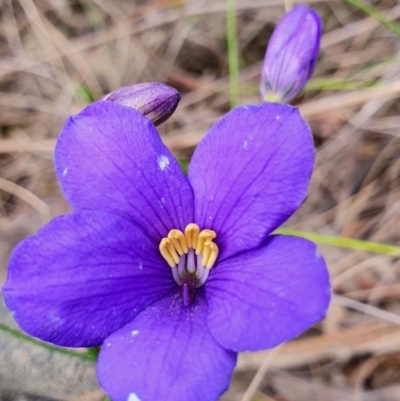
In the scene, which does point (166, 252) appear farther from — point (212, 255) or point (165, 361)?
point (165, 361)

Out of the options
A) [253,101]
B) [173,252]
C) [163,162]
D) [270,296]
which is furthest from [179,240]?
[253,101]

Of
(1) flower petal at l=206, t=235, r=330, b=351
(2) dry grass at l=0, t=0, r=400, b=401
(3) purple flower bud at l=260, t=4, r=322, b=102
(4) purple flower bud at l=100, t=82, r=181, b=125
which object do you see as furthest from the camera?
(2) dry grass at l=0, t=0, r=400, b=401

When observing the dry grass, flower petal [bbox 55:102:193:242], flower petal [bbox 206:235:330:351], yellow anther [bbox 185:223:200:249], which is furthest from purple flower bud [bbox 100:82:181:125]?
the dry grass

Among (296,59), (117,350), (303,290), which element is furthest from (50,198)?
(303,290)

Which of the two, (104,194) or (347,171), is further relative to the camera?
(347,171)

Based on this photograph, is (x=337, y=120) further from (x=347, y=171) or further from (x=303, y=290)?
(x=303, y=290)

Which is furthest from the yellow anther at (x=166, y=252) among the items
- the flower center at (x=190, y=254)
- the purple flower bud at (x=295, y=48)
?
the purple flower bud at (x=295, y=48)

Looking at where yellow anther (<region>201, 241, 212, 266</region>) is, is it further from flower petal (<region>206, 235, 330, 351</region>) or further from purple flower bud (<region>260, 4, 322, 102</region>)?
purple flower bud (<region>260, 4, 322, 102</region>)
